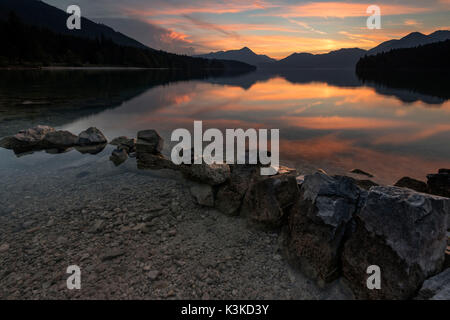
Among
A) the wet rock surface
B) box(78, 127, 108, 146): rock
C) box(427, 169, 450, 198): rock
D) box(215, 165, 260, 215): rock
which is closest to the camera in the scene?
the wet rock surface

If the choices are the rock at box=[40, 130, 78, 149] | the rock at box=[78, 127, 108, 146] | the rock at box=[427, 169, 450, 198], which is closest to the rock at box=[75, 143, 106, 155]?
the rock at box=[78, 127, 108, 146]

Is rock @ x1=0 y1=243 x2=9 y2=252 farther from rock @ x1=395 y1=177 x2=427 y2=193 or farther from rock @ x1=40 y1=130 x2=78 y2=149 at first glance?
rock @ x1=395 y1=177 x2=427 y2=193

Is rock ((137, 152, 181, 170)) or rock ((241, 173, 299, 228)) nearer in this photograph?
rock ((241, 173, 299, 228))

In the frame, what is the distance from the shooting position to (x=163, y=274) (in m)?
5.96

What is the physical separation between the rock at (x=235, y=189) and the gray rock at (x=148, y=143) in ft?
24.0

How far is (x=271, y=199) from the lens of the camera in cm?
771

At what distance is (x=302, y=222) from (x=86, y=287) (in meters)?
5.45

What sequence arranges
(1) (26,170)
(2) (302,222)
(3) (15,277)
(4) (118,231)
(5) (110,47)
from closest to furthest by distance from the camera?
(3) (15,277) → (2) (302,222) → (4) (118,231) → (1) (26,170) → (5) (110,47)

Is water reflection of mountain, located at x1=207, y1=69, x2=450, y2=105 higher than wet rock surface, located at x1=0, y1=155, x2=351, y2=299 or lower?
higher

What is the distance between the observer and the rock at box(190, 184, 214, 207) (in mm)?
9055

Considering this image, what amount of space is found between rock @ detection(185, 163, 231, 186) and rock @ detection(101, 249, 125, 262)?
12.7ft

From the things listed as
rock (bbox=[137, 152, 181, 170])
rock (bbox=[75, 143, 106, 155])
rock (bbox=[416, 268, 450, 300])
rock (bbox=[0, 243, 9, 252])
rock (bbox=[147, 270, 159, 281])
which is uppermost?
rock (bbox=[75, 143, 106, 155])
